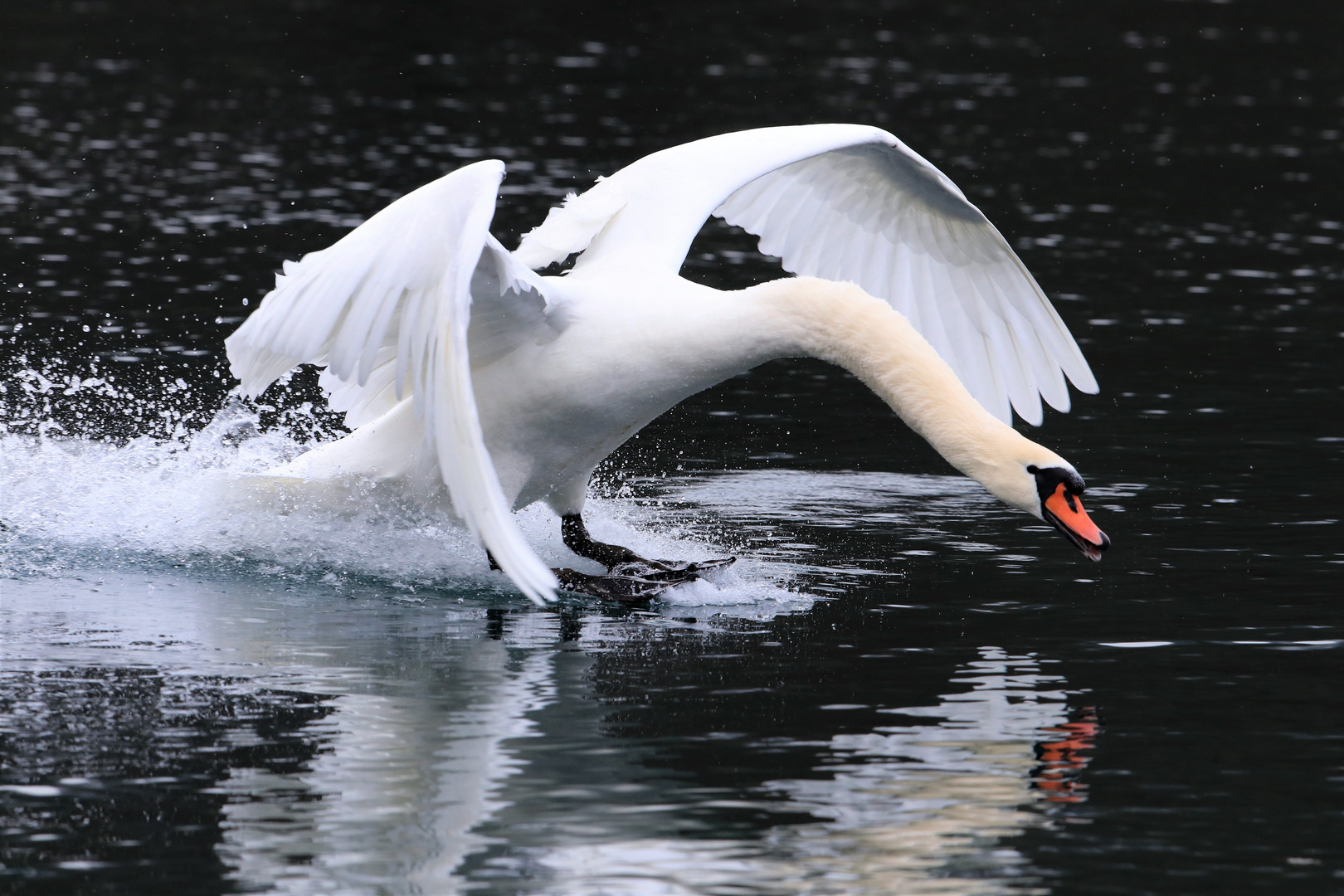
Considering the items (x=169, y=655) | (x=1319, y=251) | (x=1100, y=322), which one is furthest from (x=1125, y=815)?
(x=1319, y=251)

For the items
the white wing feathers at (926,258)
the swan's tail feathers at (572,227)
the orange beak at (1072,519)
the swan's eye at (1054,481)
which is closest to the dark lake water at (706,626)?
the orange beak at (1072,519)

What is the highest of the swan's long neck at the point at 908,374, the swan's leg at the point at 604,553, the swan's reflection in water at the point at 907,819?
the swan's long neck at the point at 908,374

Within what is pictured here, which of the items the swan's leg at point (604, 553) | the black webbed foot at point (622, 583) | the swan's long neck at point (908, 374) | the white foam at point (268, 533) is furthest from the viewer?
the swan's leg at point (604, 553)

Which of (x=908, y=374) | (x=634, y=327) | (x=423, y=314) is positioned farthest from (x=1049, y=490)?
(x=423, y=314)

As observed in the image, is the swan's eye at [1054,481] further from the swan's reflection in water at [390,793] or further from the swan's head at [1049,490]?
the swan's reflection in water at [390,793]

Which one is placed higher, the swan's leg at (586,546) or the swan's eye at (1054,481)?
the swan's eye at (1054,481)

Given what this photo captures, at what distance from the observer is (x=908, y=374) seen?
838 cm

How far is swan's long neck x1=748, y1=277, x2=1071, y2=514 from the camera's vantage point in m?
8.09

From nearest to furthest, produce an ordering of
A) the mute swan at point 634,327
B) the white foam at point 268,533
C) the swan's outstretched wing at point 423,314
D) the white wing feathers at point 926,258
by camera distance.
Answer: the swan's outstretched wing at point 423,314, the mute swan at point 634,327, the white foam at point 268,533, the white wing feathers at point 926,258

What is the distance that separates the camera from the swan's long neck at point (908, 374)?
809 cm

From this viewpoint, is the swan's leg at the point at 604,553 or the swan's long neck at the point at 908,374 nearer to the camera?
the swan's long neck at the point at 908,374

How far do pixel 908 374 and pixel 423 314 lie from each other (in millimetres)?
1918

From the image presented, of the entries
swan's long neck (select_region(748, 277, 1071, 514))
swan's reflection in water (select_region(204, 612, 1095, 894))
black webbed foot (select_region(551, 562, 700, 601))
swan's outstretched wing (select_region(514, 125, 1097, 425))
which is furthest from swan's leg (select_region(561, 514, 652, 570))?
swan's reflection in water (select_region(204, 612, 1095, 894))

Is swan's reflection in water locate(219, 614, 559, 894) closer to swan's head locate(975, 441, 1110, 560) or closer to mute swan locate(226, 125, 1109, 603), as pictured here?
mute swan locate(226, 125, 1109, 603)
